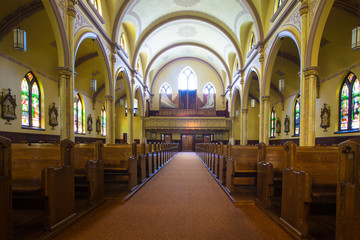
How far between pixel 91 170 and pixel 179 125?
53.1 ft

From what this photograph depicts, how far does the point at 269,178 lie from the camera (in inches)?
123

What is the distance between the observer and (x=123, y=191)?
4121 mm

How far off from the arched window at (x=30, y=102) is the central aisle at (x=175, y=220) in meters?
8.09

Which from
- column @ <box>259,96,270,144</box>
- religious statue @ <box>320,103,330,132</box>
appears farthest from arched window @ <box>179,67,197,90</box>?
religious statue @ <box>320,103,330,132</box>

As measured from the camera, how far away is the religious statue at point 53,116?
1020 centimetres

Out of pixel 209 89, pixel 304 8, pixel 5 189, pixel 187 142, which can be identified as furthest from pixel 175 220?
pixel 209 89

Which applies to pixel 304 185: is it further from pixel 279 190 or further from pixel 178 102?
pixel 178 102

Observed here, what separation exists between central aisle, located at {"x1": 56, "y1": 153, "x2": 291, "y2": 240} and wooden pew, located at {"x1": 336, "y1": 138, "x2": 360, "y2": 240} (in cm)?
74

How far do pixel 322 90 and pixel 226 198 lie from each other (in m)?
9.86

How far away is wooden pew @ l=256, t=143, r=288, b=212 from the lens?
3.12 m

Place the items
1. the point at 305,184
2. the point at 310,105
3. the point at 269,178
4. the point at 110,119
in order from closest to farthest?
the point at 305,184 → the point at 269,178 → the point at 310,105 → the point at 110,119

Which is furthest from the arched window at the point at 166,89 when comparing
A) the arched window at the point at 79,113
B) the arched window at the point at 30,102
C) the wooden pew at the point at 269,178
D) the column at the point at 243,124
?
the wooden pew at the point at 269,178

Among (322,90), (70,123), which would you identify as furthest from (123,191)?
(322,90)

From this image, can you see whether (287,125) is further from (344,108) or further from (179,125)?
(179,125)
